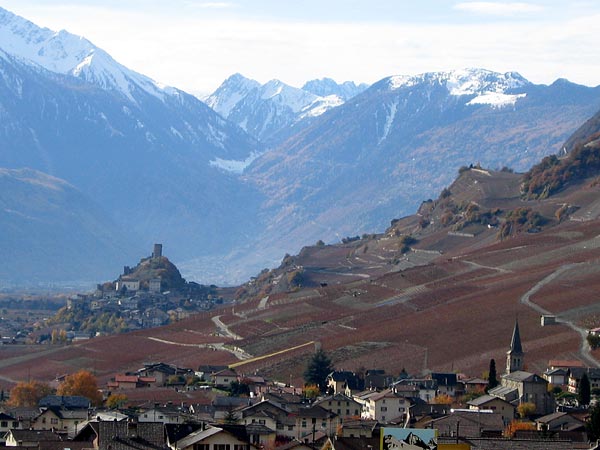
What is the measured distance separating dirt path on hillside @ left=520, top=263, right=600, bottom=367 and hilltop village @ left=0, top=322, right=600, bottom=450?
126 inches

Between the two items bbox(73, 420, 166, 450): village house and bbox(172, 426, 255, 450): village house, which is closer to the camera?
bbox(172, 426, 255, 450): village house

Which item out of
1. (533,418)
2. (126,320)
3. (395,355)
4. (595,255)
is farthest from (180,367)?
(126,320)

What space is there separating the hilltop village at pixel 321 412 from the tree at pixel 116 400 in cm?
19

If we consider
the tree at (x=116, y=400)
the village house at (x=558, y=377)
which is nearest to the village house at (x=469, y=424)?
the tree at (x=116, y=400)

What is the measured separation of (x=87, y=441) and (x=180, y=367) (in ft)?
246

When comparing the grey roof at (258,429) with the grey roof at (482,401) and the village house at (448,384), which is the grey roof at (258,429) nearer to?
the grey roof at (482,401)

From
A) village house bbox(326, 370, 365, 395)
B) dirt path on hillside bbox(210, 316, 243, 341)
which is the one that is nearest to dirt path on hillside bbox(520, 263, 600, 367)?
village house bbox(326, 370, 365, 395)

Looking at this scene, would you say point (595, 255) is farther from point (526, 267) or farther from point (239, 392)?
point (239, 392)

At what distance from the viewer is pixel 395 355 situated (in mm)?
122250

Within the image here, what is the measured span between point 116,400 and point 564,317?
40.3 meters

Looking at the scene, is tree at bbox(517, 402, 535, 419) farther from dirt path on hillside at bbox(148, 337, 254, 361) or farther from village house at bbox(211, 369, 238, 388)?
dirt path on hillside at bbox(148, 337, 254, 361)

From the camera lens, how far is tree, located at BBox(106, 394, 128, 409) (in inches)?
3602

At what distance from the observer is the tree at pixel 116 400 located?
91.5 meters

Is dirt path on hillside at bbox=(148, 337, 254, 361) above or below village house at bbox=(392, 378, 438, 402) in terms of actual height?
above
